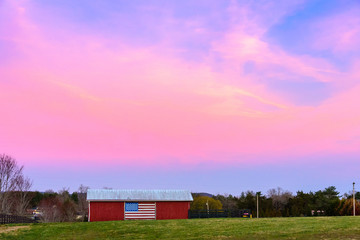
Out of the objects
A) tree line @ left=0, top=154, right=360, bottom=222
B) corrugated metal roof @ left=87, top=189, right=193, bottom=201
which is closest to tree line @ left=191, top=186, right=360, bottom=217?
tree line @ left=0, top=154, right=360, bottom=222

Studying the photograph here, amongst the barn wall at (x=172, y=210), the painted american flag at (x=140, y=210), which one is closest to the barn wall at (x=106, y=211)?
the painted american flag at (x=140, y=210)

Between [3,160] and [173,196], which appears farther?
[3,160]

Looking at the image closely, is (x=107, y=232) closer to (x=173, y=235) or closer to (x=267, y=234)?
(x=173, y=235)

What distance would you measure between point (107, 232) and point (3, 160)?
40.6 metres

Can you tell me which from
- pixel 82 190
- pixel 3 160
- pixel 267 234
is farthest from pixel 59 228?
pixel 82 190

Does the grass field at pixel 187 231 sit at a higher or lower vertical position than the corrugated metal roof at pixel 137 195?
lower

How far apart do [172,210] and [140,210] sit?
155 inches

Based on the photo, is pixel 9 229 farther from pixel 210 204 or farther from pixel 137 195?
pixel 210 204

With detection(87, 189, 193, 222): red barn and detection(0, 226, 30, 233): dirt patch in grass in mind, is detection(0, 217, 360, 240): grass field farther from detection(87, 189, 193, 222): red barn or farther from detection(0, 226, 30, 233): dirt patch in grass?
detection(87, 189, 193, 222): red barn

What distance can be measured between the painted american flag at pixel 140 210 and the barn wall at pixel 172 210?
2.09ft

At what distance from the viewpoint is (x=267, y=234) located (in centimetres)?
2670

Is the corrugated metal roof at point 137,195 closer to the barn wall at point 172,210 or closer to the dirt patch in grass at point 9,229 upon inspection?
the barn wall at point 172,210

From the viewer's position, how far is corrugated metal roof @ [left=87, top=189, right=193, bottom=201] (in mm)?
47781

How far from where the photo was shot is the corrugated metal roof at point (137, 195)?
1881 inches
